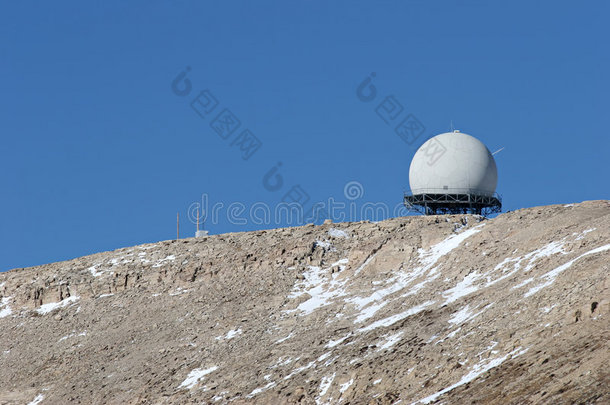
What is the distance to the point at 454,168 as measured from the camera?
181 feet

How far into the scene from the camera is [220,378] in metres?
35.8

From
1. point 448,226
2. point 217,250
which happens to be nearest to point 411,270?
point 448,226

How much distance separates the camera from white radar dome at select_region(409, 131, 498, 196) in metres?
55.2

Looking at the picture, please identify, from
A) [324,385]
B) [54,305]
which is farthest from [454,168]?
[324,385]

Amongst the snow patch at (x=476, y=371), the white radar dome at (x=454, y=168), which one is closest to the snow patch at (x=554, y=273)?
the snow patch at (x=476, y=371)

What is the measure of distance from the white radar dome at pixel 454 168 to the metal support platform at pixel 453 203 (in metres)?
0.29

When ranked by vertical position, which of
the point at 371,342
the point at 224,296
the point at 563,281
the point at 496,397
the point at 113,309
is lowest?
the point at 496,397

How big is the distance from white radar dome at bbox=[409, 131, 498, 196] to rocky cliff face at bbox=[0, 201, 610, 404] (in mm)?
5266

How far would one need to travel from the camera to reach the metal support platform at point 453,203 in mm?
55500

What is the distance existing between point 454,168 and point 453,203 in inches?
90.6

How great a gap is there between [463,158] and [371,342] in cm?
2405

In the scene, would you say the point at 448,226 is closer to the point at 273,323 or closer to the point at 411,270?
the point at 411,270

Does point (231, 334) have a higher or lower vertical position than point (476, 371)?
higher

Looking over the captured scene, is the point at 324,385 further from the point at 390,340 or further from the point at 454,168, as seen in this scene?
the point at 454,168
